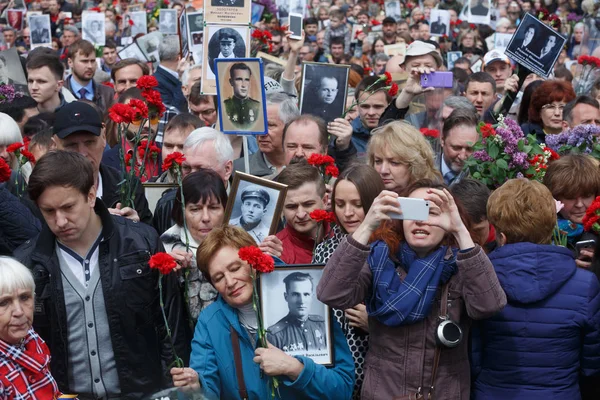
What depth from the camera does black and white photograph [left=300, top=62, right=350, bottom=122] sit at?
26.1 ft

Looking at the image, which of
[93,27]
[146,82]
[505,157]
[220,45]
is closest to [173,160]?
[146,82]

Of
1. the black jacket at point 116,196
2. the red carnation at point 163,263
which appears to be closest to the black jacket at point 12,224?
the black jacket at point 116,196

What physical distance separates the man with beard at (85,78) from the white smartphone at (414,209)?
7.91 meters

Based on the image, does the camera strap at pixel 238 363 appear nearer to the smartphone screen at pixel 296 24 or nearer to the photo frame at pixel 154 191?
the photo frame at pixel 154 191

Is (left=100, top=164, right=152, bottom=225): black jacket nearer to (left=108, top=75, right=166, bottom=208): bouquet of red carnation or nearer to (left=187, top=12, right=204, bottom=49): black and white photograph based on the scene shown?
(left=108, top=75, right=166, bottom=208): bouquet of red carnation

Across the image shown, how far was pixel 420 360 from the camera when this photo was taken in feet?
13.5

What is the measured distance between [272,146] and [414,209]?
3371mm

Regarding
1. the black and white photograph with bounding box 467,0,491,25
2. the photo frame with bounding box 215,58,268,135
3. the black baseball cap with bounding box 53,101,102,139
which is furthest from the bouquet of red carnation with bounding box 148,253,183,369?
the black and white photograph with bounding box 467,0,491,25

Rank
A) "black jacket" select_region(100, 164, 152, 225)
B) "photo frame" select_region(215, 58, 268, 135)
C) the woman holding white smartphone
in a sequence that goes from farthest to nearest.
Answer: "photo frame" select_region(215, 58, 268, 135), "black jacket" select_region(100, 164, 152, 225), the woman holding white smartphone

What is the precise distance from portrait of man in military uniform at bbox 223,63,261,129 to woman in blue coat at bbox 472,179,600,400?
Result: 2506mm

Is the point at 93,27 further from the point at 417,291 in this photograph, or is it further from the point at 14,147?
the point at 417,291

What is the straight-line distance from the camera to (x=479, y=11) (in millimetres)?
17625

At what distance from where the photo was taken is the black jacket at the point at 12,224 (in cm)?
513

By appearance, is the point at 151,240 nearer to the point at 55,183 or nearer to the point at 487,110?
the point at 55,183
